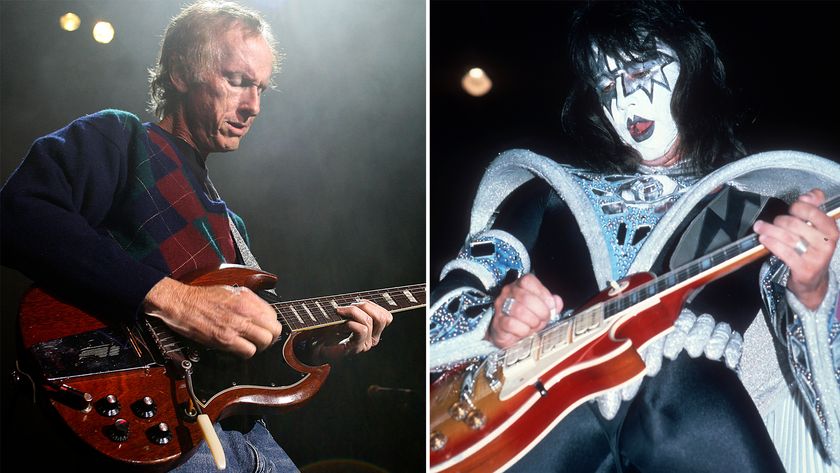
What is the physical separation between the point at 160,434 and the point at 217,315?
0.92 feet

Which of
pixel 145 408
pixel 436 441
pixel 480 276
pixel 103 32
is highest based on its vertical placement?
pixel 103 32

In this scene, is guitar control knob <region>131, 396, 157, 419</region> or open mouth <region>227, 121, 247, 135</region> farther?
open mouth <region>227, 121, 247, 135</region>

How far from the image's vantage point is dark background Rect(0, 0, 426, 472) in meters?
1.80

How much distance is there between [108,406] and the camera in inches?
59.9

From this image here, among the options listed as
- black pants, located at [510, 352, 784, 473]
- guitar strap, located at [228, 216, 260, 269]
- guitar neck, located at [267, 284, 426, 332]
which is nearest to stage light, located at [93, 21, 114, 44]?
guitar strap, located at [228, 216, 260, 269]

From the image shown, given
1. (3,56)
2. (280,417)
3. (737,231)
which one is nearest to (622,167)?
(737,231)

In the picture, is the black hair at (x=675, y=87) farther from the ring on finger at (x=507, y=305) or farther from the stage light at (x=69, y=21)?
the stage light at (x=69, y=21)

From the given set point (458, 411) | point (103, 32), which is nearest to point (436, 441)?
point (458, 411)

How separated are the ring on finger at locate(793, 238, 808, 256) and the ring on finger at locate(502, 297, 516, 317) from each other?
714mm

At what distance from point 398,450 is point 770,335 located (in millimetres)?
987

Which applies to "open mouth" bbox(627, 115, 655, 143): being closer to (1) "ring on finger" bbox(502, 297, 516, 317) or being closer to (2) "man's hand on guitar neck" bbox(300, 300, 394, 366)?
(1) "ring on finger" bbox(502, 297, 516, 317)

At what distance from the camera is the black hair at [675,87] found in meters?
1.99

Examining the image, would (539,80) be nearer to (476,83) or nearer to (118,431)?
(476,83)

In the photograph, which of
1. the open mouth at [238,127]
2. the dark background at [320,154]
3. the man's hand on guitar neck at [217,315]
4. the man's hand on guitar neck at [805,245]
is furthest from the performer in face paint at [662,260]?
the open mouth at [238,127]
